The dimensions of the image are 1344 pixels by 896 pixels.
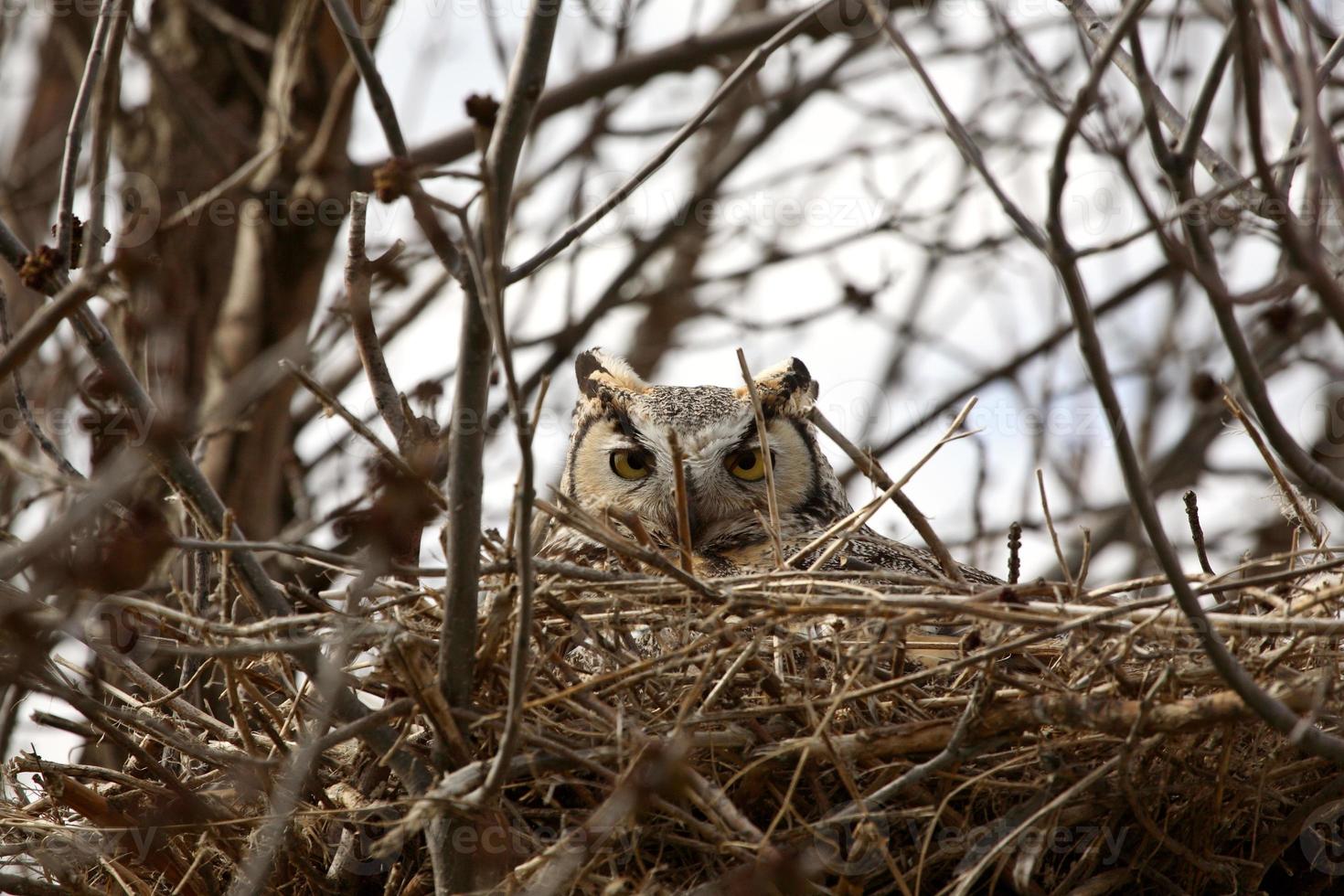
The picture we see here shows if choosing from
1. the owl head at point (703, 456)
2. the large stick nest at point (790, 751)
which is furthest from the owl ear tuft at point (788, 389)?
the large stick nest at point (790, 751)

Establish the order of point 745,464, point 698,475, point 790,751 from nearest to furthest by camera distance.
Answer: point 790,751 < point 698,475 < point 745,464

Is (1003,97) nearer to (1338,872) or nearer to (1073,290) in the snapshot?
(1338,872)

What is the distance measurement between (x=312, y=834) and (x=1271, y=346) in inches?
195

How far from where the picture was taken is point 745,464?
389 cm

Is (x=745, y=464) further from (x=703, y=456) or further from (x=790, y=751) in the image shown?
(x=790, y=751)

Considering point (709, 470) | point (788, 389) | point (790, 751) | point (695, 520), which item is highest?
point (788, 389)

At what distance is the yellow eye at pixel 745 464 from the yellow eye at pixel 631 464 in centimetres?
21

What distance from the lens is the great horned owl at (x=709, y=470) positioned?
3.69 m

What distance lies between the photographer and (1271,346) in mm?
6328

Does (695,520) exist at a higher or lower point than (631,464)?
lower

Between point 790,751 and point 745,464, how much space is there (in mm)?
1477

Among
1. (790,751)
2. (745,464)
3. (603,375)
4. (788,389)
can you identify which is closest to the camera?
(790,751)

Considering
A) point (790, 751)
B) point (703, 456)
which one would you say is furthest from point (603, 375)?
point (790, 751)

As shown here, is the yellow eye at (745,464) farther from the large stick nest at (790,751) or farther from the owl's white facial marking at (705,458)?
the large stick nest at (790,751)
